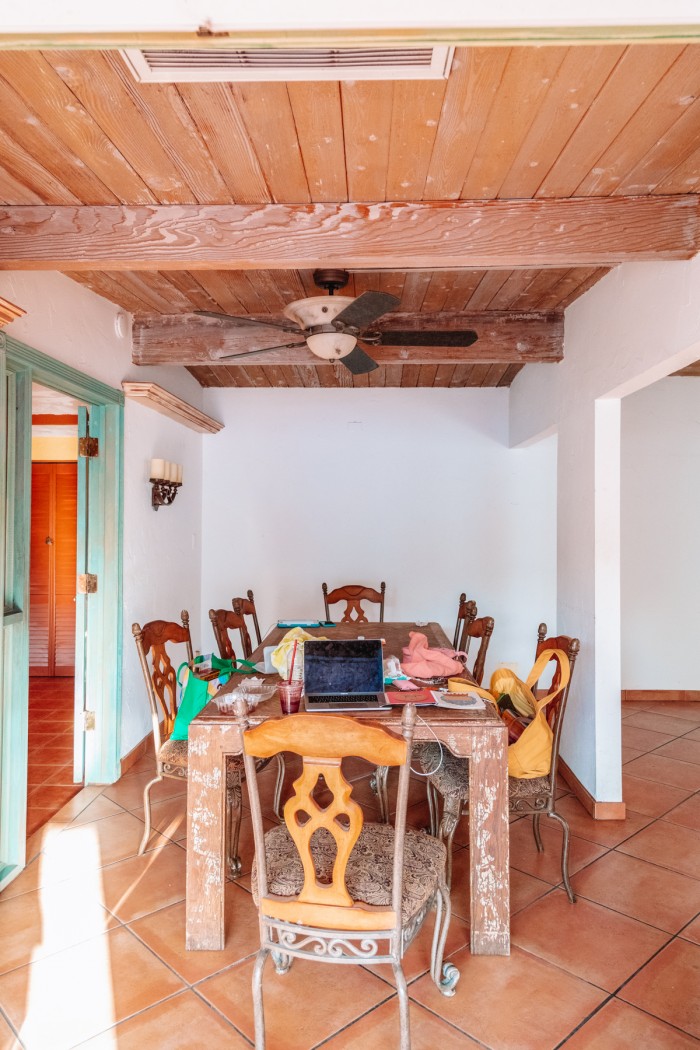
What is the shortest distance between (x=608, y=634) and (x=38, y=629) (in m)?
4.55

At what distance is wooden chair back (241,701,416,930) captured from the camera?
142 cm

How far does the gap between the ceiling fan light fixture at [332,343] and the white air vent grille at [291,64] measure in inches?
46.0

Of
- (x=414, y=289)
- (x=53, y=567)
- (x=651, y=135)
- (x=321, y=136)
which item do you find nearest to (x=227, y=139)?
(x=321, y=136)

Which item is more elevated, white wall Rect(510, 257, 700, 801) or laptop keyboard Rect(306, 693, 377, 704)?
white wall Rect(510, 257, 700, 801)

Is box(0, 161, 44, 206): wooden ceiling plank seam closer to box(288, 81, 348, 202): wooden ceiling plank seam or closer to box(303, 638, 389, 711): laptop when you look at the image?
box(288, 81, 348, 202): wooden ceiling plank seam

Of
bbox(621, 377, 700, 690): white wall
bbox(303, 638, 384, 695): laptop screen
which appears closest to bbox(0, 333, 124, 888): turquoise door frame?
bbox(303, 638, 384, 695): laptop screen

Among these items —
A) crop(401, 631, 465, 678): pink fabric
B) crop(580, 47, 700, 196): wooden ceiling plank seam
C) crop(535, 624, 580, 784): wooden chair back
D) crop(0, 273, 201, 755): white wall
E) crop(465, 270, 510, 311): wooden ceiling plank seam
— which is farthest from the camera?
crop(465, 270, 510, 311): wooden ceiling plank seam

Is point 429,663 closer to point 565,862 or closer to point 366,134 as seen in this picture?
point 565,862

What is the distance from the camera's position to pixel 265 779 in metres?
3.32

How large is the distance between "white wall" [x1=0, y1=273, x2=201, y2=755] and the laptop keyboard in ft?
5.49

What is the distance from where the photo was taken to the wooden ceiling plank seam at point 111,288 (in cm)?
291

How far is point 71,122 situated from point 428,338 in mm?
1574

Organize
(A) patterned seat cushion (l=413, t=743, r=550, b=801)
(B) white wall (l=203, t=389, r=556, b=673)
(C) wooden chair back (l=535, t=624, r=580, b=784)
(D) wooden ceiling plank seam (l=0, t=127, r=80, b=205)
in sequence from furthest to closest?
(B) white wall (l=203, t=389, r=556, b=673) → (C) wooden chair back (l=535, t=624, r=580, b=784) → (A) patterned seat cushion (l=413, t=743, r=550, b=801) → (D) wooden ceiling plank seam (l=0, t=127, r=80, b=205)

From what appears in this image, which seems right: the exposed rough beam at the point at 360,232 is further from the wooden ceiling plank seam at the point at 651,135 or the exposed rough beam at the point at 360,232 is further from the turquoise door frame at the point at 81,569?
the turquoise door frame at the point at 81,569
